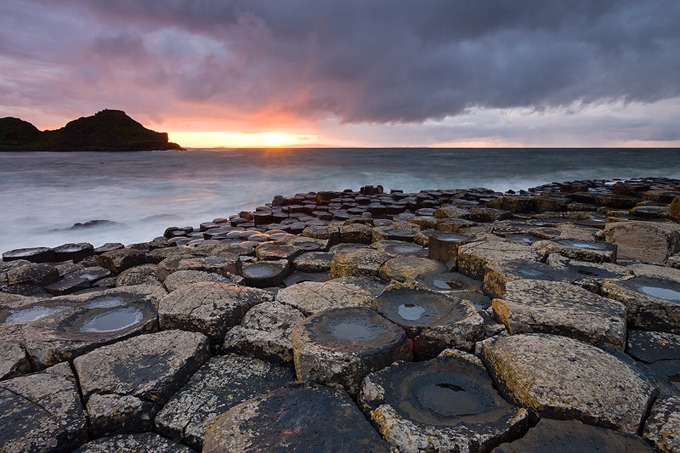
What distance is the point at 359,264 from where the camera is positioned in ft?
11.5

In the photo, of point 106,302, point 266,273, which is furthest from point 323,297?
point 106,302

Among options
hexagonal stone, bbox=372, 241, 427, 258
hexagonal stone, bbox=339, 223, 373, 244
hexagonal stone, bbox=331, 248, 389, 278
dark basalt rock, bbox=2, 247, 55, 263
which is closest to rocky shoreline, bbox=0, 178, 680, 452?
hexagonal stone, bbox=331, 248, 389, 278

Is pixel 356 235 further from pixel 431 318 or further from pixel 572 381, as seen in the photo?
pixel 572 381

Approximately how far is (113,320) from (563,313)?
9.78ft

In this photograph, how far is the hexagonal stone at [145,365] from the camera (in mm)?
1770

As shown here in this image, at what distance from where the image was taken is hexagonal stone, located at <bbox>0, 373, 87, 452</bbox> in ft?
4.94

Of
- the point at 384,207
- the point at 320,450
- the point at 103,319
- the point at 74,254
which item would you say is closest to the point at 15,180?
the point at 74,254

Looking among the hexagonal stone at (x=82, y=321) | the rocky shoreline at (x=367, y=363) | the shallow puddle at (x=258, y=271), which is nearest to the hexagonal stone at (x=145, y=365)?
the rocky shoreline at (x=367, y=363)

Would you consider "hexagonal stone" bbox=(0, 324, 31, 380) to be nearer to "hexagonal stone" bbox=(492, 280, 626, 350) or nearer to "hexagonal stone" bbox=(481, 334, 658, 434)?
"hexagonal stone" bbox=(481, 334, 658, 434)

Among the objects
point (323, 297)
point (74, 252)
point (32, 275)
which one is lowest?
point (74, 252)

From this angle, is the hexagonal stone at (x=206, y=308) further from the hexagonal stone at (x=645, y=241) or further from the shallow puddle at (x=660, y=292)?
the hexagonal stone at (x=645, y=241)

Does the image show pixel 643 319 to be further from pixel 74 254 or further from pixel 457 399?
pixel 74 254

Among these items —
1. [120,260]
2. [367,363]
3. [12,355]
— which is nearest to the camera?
[367,363]

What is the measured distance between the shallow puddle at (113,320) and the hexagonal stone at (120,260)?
2.26 metres
